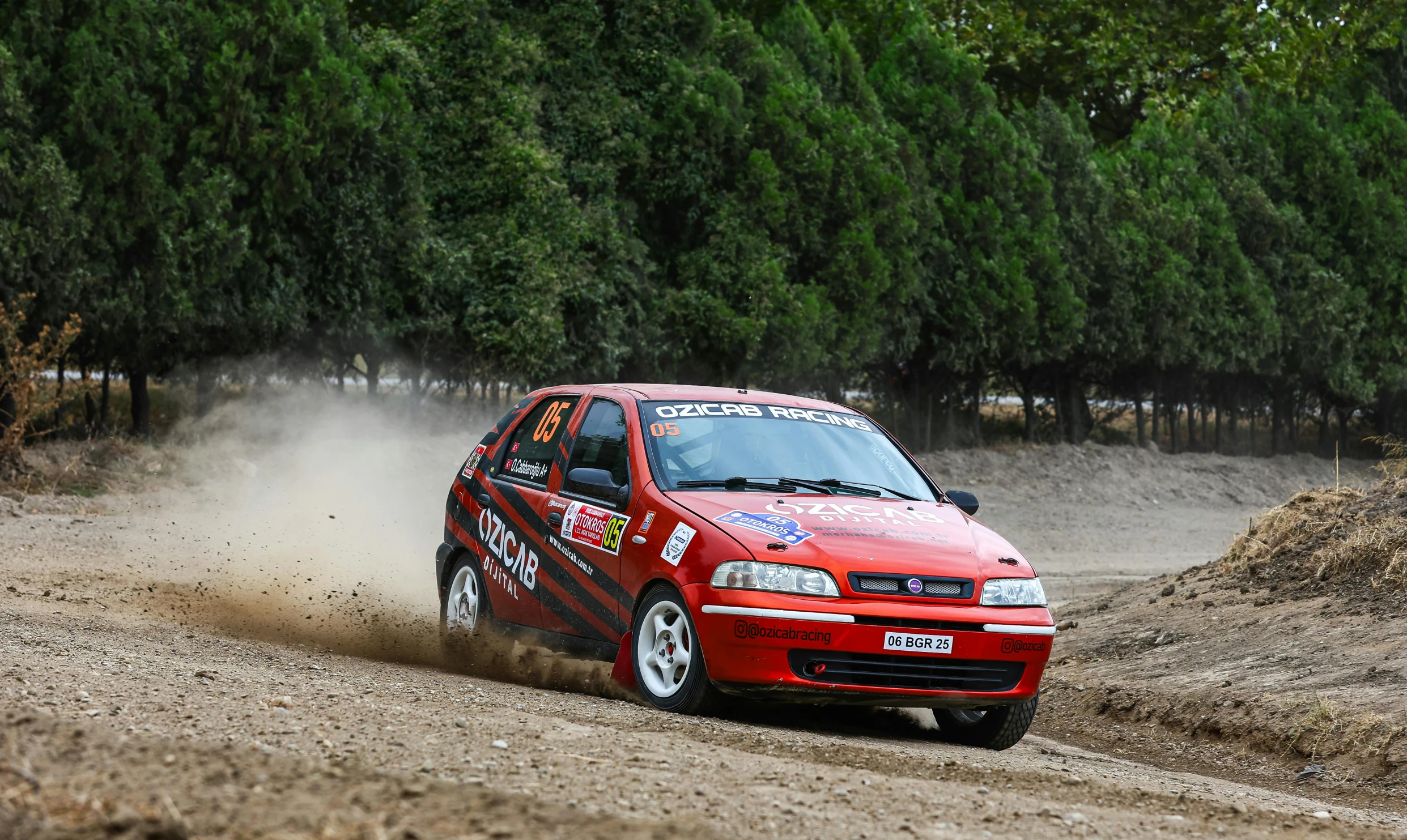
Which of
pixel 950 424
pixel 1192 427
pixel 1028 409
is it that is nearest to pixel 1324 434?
pixel 1192 427

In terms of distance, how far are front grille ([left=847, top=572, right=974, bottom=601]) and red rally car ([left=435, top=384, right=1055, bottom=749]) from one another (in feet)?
0.03

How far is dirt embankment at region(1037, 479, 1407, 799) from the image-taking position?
7.77m

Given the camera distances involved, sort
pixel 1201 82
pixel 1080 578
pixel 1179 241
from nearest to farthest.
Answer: pixel 1080 578, pixel 1179 241, pixel 1201 82

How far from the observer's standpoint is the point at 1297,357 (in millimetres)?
32750

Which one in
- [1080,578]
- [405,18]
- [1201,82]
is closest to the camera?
[1080,578]

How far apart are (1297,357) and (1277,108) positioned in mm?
6124

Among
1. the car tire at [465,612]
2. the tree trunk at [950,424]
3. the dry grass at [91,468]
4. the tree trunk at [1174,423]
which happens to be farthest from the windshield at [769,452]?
the tree trunk at [1174,423]

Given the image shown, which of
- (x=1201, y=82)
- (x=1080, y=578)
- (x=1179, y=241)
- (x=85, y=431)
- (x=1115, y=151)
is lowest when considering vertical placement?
(x=1080, y=578)

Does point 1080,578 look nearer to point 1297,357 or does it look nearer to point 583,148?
point 583,148

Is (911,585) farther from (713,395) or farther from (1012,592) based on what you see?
(713,395)

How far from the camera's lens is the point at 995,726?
23.8ft

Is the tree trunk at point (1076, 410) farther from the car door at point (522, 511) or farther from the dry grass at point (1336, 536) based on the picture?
the car door at point (522, 511)

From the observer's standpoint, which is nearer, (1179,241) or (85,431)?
(85,431)

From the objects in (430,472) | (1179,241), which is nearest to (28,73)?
(430,472)
